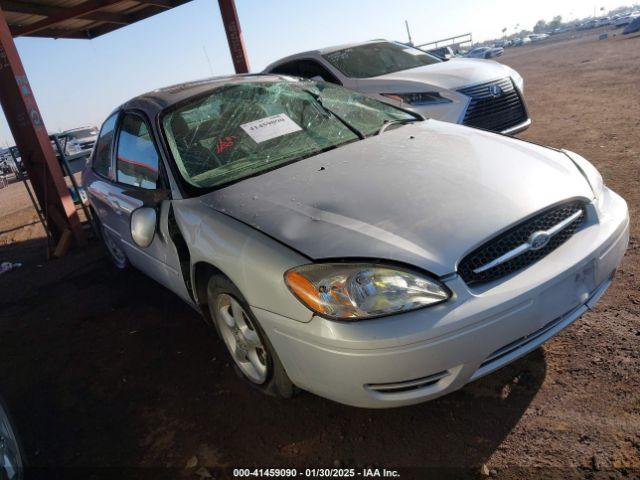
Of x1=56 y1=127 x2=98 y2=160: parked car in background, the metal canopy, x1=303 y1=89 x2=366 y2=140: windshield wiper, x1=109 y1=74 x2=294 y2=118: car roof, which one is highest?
the metal canopy

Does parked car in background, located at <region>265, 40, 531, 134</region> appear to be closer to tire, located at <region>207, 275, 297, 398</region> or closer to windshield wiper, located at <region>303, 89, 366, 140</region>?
windshield wiper, located at <region>303, 89, 366, 140</region>

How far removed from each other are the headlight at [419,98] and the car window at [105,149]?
3115 millimetres

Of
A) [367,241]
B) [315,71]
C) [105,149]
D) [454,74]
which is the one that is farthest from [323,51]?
[367,241]

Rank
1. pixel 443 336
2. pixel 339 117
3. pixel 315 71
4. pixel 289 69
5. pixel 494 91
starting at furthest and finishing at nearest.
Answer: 1. pixel 289 69
2. pixel 315 71
3. pixel 494 91
4. pixel 339 117
5. pixel 443 336

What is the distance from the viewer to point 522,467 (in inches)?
67.2

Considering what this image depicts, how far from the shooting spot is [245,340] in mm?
2301

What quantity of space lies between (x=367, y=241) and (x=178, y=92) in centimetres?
193

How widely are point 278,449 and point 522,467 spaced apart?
0.98 meters

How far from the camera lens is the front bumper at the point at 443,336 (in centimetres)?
161

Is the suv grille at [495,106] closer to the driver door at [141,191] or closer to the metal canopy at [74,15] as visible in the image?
the driver door at [141,191]

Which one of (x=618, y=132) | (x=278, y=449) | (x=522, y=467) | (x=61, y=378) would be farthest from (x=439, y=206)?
(x=618, y=132)

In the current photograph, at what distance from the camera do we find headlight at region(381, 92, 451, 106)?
5.17m

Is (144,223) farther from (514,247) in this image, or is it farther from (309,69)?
(309,69)

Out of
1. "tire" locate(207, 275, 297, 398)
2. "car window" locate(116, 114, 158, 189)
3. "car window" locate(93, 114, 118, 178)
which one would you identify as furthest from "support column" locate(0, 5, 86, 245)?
"tire" locate(207, 275, 297, 398)
